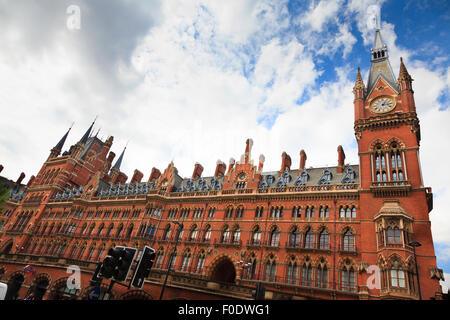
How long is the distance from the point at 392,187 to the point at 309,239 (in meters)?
10.6

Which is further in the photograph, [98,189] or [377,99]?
[98,189]

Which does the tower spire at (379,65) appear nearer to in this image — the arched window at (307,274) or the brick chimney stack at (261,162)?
the brick chimney stack at (261,162)

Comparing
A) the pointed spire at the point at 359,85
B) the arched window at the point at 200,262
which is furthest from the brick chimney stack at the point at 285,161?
the arched window at the point at 200,262

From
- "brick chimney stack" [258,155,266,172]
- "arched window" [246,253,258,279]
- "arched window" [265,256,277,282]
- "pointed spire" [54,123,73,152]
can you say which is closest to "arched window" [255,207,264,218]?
Result: "arched window" [246,253,258,279]

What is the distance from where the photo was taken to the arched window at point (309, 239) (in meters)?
31.0

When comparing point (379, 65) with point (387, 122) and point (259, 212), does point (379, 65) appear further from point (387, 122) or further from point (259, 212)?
point (259, 212)

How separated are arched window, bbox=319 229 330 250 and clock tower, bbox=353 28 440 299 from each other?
3.86 m

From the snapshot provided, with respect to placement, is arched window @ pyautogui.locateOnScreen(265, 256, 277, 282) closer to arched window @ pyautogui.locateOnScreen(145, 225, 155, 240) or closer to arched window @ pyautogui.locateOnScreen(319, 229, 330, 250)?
arched window @ pyautogui.locateOnScreen(319, 229, 330, 250)

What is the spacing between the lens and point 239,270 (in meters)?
32.8
